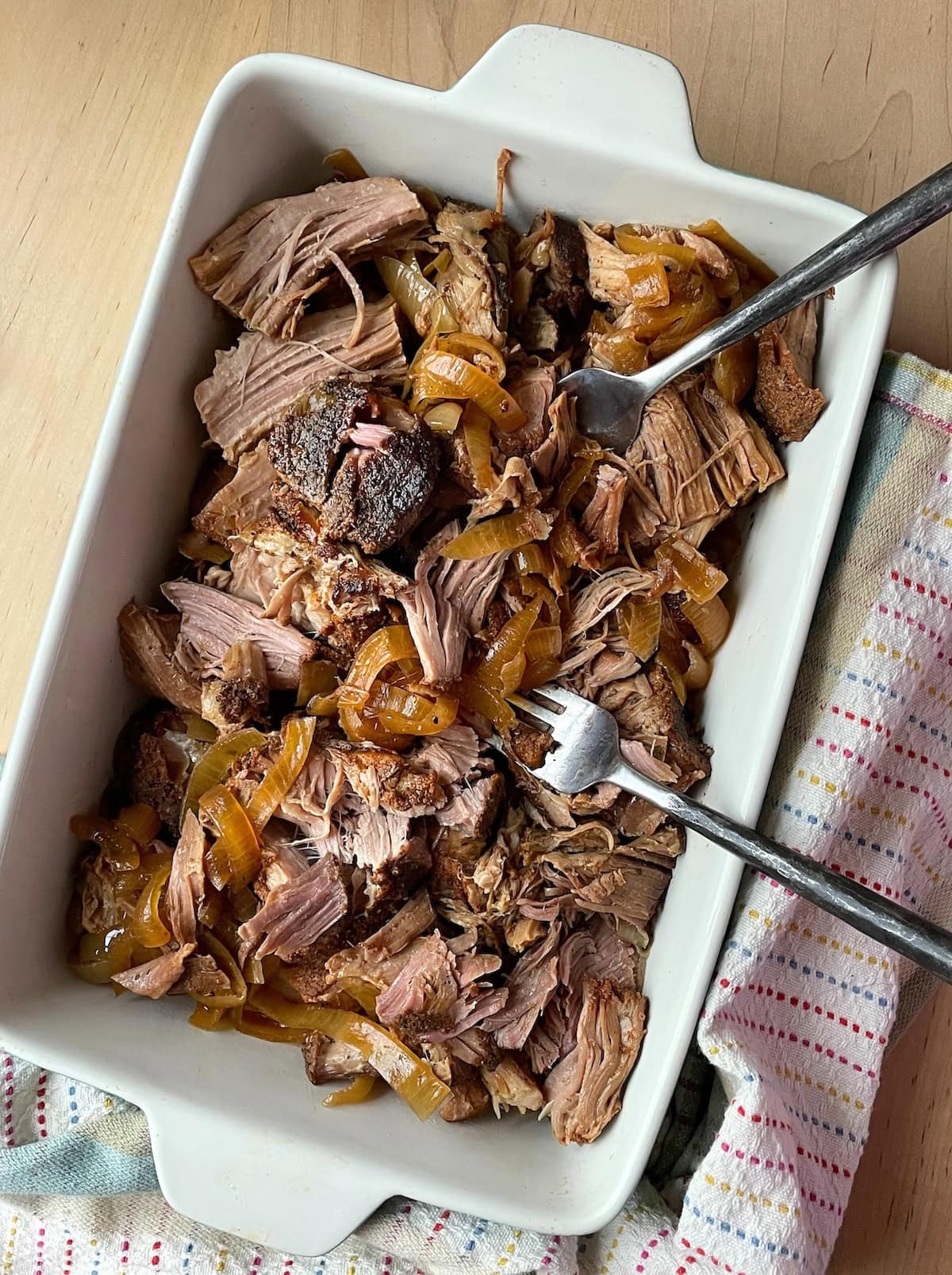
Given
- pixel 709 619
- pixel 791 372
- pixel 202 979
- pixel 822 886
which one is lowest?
Result: pixel 202 979

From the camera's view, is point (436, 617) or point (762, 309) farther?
point (436, 617)

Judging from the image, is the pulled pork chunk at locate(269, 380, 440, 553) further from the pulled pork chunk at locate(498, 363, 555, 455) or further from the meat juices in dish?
the pulled pork chunk at locate(498, 363, 555, 455)

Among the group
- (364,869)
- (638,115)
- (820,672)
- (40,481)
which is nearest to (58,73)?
(40,481)

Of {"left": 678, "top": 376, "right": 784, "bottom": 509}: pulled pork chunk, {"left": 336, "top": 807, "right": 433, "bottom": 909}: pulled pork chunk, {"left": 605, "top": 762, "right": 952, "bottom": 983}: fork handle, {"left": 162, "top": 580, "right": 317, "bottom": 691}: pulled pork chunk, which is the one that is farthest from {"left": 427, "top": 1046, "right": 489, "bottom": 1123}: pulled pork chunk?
{"left": 678, "top": 376, "right": 784, "bottom": 509}: pulled pork chunk

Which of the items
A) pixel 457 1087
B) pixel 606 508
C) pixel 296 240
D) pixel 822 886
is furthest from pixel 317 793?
pixel 296 240

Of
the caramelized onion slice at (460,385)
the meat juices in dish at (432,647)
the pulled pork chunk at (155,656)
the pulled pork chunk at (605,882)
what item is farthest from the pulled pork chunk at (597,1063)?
the caramelized onion slice at (460,385)

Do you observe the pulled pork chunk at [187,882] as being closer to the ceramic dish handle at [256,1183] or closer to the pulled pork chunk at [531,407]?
the ceramic dish handle at [256,1183]

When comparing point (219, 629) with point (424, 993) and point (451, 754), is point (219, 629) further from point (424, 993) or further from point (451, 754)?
point (424, 993)
